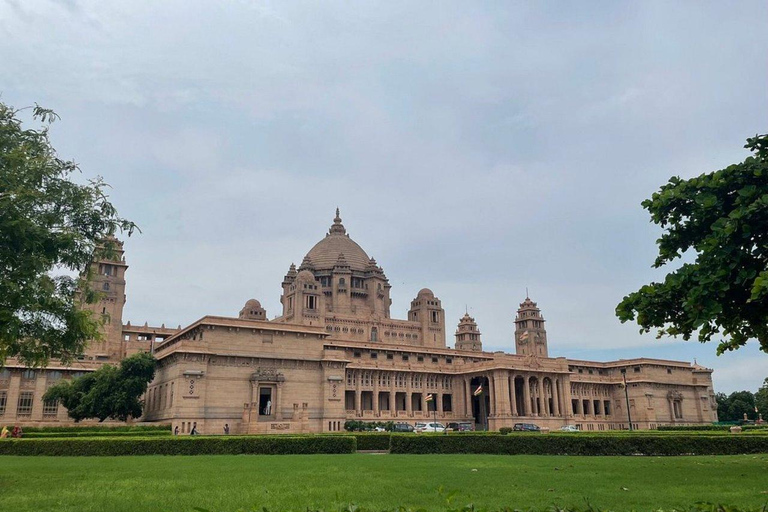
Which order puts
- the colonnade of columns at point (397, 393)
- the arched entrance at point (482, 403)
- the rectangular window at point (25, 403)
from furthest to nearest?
the arched entrance at point (482, 403) < the colonnade of columns at point (397, 393) < the rectangular window at point (25, 403)

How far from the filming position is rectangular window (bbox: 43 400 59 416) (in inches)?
2763

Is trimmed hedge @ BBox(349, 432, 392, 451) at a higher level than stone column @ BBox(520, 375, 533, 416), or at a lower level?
lower

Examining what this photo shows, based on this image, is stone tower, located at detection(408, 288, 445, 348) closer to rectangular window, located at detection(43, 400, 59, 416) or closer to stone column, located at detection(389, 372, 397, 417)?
stone column, located at detection(389, 372, 397, 417)

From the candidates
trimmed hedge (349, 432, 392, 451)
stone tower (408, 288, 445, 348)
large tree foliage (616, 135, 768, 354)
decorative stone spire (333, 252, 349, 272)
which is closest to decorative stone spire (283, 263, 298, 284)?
decorative stone spire (333, 252, 349, 272)

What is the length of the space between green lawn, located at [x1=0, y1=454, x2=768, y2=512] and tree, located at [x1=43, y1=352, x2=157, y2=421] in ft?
117

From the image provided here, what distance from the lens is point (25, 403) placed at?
70.2 meters

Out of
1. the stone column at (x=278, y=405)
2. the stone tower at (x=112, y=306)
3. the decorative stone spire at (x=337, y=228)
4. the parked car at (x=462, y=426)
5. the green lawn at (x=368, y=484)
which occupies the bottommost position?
the green lawn at (x=368, y=484)

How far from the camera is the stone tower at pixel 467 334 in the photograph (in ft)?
413

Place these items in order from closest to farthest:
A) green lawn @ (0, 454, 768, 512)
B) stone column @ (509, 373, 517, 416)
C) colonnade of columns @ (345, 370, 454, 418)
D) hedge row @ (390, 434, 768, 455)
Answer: green lawn @ (0, 454, 768, 512) → hedge row @ (390, 434, 768, 455) → stone column @ (509, 373, 517, 416) → colonnade of columns @ (345, 370, 454, 418)

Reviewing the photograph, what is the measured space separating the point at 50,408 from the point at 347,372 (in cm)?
3545

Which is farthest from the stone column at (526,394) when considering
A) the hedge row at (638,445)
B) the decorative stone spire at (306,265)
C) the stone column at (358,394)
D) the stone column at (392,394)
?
the hedge row at (638,445)

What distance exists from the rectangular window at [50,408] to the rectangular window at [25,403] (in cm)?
154

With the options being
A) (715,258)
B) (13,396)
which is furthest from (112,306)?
(715,258)

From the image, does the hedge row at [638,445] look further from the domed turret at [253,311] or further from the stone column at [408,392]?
the domed turret at [253,311]
